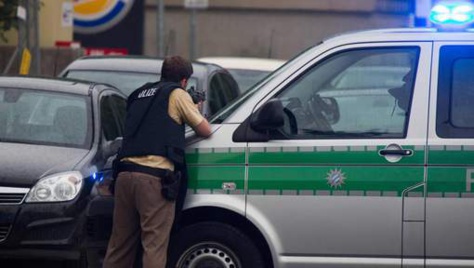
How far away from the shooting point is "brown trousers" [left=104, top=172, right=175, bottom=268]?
619 cm

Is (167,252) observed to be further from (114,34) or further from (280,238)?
(114,34)

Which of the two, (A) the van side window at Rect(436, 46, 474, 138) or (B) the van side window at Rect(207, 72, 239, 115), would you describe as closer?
(A) the van side window at Rect(436, 46, 474, 138)

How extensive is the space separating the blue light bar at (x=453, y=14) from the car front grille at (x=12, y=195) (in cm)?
319

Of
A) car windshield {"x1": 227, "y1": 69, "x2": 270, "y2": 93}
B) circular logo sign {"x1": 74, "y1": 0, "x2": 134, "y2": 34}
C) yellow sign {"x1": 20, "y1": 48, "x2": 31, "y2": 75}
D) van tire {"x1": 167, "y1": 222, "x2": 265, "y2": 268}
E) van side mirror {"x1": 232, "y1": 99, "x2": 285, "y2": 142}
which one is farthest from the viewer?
circular logo sign {"x1": 74, "y1": 0, "x2": 134, "y2": 34}

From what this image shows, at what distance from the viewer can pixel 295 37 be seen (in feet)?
85.6

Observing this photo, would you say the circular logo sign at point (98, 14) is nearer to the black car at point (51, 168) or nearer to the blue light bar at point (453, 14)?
the black car at point (51, 168)

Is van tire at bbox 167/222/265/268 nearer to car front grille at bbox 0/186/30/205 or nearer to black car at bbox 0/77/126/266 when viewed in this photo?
black car at bbox 0/77/126/266

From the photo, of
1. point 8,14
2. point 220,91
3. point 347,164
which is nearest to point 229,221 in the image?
point 347,164

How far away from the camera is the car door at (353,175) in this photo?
611 cm

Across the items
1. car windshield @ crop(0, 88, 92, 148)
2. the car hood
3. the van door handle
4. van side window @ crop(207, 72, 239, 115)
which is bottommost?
the car hood

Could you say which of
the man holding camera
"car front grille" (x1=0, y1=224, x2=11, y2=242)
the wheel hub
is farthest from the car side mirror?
the wheel hub

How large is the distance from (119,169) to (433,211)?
1.99 metres

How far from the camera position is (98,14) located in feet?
83.1

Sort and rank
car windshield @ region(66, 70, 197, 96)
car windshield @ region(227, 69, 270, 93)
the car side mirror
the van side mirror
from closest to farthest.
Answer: the van side mirror, the car side mirror, car windshield @ region(66, 70, 197, 96), car windshield @ region(227, 69, 270, 93)
